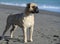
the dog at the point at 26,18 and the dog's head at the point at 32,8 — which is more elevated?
the dog's head at the point at 32,8

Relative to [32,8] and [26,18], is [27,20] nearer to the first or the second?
[26,18]

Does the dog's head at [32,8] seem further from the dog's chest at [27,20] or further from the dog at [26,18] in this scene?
the dog's chest at [27,20]

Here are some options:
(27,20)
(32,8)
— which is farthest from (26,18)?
(32,8)

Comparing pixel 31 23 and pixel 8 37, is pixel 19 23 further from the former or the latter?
pixel 8 37

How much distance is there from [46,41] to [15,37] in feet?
4.00

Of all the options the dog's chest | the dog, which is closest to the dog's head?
the dog

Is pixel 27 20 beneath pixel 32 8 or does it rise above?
beneath

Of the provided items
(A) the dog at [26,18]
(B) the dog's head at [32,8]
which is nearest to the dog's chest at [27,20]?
(A) the dog at [26,18]

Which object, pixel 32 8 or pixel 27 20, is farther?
pixel 27 20

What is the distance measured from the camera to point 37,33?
31.2 feet

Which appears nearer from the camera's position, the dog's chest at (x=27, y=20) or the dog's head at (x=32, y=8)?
the dog's head at (x=32, y=8)

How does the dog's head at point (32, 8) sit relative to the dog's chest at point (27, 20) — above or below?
above

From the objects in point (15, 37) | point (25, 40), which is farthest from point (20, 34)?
point (25, 40)

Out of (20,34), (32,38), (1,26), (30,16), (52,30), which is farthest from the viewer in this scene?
(1,26)
